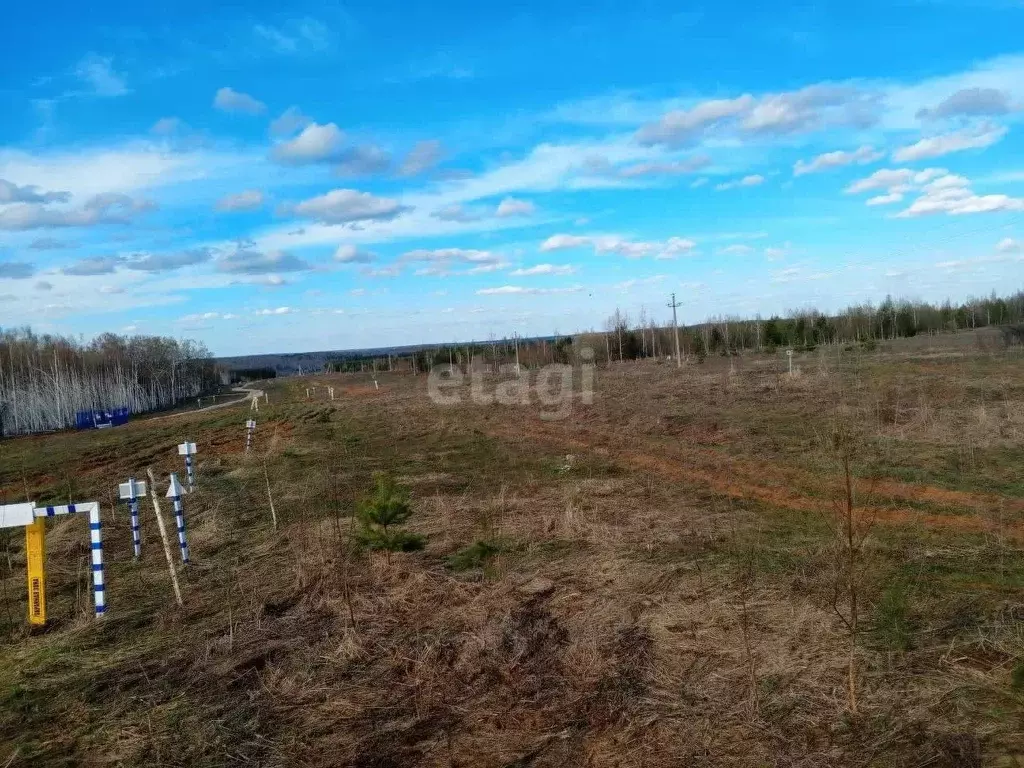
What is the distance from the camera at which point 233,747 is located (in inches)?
166

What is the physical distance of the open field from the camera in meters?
4.11

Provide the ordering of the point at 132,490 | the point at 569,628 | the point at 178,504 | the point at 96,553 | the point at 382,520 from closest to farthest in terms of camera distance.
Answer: the point at 569,628
the point at 96,553
the point at 382,520
the point at 132,490
the point at 178,504

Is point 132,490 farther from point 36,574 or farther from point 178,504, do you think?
point 36,574

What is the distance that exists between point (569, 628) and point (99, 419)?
51879mm

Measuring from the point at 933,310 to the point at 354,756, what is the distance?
206 feet

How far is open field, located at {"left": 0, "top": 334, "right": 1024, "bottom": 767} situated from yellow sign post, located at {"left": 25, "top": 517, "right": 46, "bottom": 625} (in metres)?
0.18

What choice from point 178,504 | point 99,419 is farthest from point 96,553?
point 99,419

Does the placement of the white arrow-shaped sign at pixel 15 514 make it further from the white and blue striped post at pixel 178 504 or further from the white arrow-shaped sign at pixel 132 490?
the white and blue striped post at pixel 178 504

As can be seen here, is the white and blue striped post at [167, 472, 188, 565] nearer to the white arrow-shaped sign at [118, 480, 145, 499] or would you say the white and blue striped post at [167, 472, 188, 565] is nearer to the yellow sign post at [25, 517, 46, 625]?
the white arrow-shaped sign at [118, 480, 145, 499]

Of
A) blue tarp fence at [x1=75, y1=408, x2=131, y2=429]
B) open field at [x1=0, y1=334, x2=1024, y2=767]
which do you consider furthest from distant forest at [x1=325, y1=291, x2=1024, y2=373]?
open field at [x1=0, y1=334, x2=1024, y2=767]

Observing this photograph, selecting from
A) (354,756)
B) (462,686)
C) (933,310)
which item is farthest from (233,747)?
(933,310)

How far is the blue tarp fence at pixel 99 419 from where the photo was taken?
1877 inches

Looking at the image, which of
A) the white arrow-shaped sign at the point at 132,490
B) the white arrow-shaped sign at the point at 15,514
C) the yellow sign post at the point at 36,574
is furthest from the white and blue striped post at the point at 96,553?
the white arrow-shaped sign at the point at 132,490

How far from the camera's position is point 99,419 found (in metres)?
48.8
